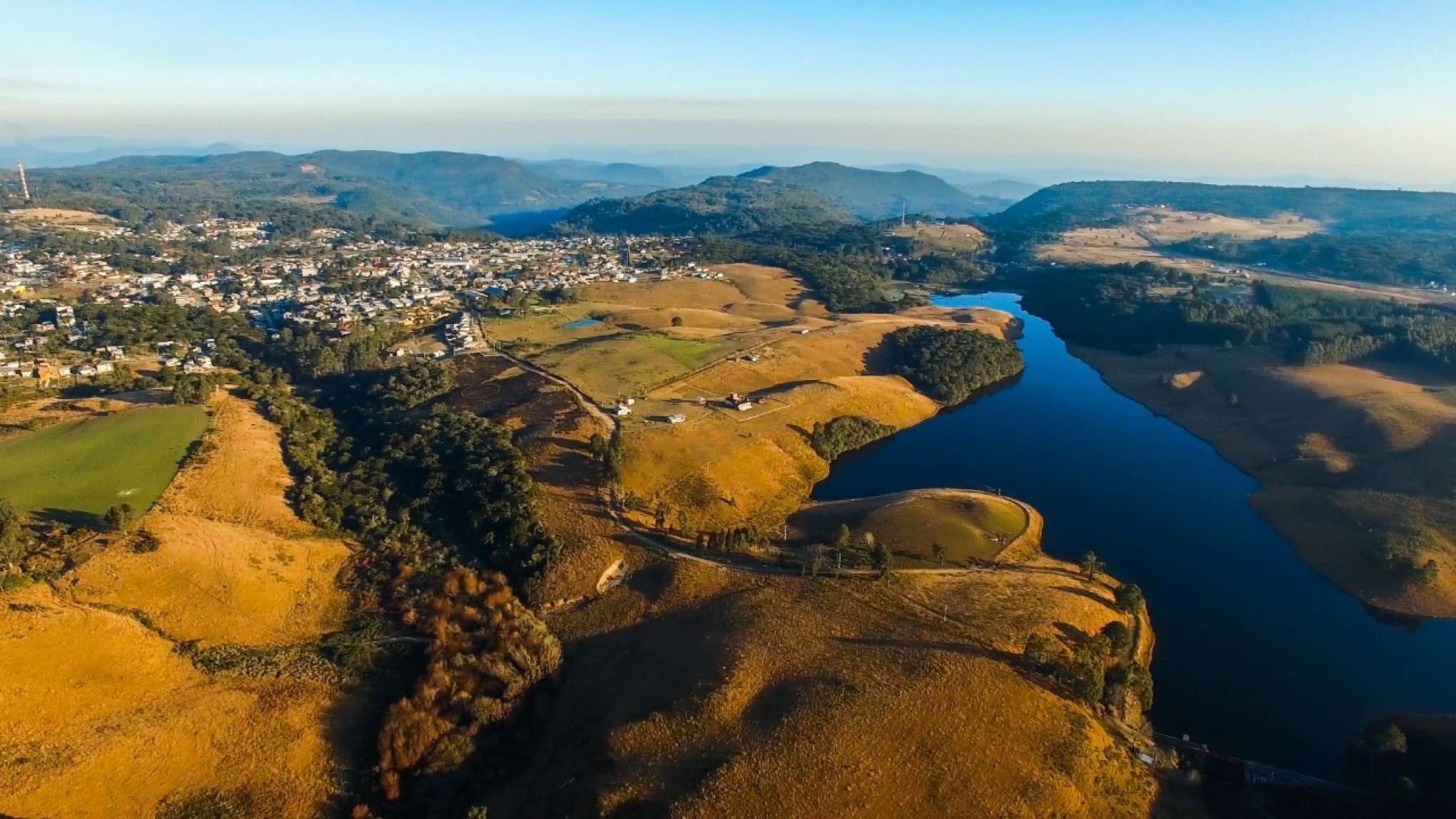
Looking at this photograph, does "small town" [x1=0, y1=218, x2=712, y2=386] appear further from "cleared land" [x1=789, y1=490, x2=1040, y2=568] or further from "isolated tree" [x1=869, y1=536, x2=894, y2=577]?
"isolated tree" [x1=869, y1=536, x2=894, y2=577]

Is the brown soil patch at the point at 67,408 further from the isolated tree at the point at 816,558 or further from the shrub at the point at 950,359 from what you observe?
the shrub at the point at 950,359

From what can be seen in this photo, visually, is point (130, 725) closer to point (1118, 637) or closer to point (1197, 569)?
point (1118, 637)

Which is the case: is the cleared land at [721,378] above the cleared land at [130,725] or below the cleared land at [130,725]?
above

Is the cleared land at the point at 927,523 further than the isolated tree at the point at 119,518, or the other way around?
the cleared land at the point at 927,523

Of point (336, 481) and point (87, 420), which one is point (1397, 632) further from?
point (87, 420)

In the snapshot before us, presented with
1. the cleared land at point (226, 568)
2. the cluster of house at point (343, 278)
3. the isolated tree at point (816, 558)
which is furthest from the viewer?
the cluster of house at point (343, 278)

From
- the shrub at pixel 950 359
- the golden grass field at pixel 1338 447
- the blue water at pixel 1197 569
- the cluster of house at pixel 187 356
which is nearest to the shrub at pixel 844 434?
the blue water at pixel 1197 569
